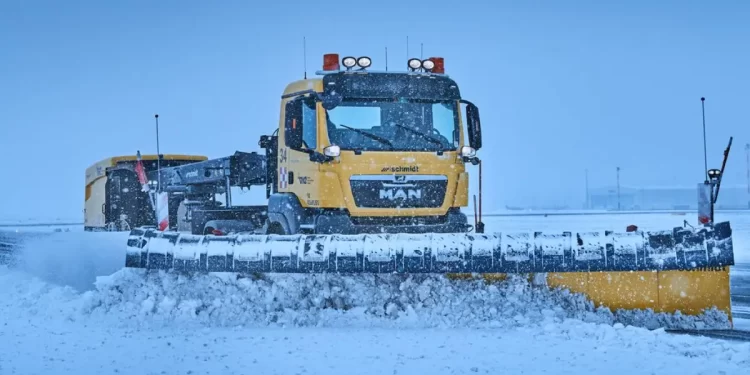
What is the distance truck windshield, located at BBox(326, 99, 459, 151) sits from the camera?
9.05 meters

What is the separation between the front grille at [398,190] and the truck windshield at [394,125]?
0.36 meters

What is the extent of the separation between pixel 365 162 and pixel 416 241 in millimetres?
1625

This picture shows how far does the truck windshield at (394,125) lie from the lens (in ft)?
29.7

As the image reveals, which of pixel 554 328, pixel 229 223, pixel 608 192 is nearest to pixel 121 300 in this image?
pixel 229 223

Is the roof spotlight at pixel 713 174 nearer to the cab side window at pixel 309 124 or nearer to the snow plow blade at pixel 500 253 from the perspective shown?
the snow plow blade at pixel 500 253

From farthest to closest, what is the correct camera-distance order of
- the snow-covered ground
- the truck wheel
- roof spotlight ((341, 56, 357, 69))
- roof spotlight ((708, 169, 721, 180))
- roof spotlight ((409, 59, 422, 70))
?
1. roof spotlight ((409, 59, 422, 70))
2. the truck wheel
3. roof spotlight ((341, 56, 357, 69))
4. roof spotlight ((708, 169, 721, 180))
5. the snow-covered ground

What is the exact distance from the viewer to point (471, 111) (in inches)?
377

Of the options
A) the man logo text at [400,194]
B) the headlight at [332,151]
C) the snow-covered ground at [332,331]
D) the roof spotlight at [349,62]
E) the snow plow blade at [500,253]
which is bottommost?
the snow-covered ground at [332,331]

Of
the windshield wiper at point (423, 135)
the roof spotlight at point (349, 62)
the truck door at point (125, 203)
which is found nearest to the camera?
the windshield wiper at point (423, 135)

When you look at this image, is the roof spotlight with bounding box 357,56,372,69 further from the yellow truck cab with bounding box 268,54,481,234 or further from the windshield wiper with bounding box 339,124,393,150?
the windshield wiper with bounding box 339,124,393,150

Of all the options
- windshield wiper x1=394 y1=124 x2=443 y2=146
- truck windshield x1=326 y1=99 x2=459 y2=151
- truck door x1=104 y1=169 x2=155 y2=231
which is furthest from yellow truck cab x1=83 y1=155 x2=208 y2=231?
windshield wiper x1=394 y1=124 x2=443 y2=146

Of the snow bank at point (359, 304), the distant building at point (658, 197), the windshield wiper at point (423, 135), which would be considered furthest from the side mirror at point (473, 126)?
the distant building at point (658, 197)

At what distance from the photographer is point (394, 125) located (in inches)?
365

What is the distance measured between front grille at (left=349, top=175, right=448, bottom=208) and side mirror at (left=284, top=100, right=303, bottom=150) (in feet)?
2.70
